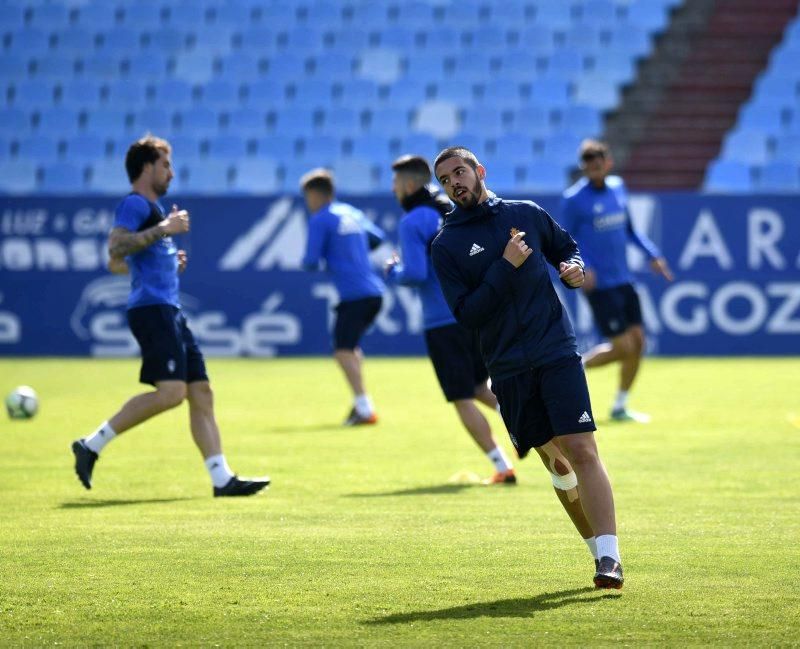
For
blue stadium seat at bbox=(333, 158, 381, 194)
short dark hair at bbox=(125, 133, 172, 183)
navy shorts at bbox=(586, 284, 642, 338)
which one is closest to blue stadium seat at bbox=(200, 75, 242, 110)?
blue stadium seat at bbox=(333, 158, 381, 194)

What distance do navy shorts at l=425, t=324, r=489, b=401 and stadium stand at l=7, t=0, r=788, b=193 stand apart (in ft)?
47.0

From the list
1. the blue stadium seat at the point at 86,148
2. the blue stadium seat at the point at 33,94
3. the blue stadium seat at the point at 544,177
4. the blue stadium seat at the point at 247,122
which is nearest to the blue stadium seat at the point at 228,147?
the blue stadium seat at the point at 247,122

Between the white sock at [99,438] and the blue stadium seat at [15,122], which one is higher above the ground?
the white sock at [99,438]

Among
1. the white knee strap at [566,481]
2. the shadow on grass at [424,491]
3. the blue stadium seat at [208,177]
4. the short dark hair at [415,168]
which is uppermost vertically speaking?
the short dark hair at [415,168]

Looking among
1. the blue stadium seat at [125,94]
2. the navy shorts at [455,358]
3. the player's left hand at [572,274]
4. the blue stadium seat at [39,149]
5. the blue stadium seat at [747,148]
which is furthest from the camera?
the blue stadium seat at [125,94]

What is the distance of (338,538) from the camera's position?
7664 mm

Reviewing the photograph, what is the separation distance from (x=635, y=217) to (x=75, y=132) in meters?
10.5

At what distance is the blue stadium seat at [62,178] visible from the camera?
25406 millimetres

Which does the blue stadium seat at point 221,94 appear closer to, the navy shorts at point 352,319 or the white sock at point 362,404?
the navy shorts at point 352,319

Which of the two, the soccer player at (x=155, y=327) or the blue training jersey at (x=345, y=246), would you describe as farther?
the blue training jersey at (x=345, y=246)

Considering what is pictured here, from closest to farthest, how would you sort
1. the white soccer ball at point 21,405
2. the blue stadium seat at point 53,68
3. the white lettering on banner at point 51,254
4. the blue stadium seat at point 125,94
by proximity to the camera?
the white soccer ball at point 21,405
the white lettering on banner at point 51,254
the blue stadium seat at point 125,94
the blue stadium seat at point 53,68

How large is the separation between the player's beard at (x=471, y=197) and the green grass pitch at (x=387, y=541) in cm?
162

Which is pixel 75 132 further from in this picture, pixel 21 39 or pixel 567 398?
pixel 567 398

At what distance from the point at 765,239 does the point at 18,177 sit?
12492mm
